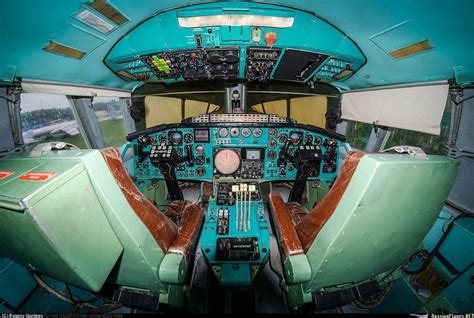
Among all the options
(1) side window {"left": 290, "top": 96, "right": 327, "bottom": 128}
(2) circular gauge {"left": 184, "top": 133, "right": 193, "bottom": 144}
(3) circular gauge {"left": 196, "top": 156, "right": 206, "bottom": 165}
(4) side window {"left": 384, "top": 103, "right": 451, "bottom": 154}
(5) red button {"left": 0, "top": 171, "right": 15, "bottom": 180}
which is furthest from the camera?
(1) side window {"left": 290, "top": 96, "right": 327, "bottom": 128}

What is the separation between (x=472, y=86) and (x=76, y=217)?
150 inches

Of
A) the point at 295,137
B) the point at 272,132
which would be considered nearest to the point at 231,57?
the point at 272,132

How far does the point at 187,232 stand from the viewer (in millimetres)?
1806

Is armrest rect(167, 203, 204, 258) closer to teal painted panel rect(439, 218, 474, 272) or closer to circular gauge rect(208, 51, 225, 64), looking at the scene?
circular gauge rect(208, 51, 225, 64)

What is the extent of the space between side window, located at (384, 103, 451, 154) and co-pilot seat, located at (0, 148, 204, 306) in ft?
11.4

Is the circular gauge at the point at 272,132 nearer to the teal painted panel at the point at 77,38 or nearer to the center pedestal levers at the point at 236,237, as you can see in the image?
the center pedestal levers at the point at 236,237

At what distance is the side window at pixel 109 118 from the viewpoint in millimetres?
3960

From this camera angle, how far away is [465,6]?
56.9 inches

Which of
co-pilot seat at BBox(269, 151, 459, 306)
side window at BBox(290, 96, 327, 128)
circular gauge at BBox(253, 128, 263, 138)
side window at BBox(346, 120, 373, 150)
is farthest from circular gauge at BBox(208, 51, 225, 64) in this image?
side window at BBox(346, 120, 373, 150)

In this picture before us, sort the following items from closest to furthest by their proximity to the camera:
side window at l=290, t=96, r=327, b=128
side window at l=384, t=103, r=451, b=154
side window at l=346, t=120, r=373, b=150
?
side window at l=384, t=103, r=451, b=154, side window at l=346, t=120, r=373, b=150, side window at l=290, t=96, r=327, b=128

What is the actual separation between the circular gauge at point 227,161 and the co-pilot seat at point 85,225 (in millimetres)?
2159

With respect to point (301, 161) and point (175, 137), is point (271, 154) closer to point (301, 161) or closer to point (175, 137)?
point (301, 161)

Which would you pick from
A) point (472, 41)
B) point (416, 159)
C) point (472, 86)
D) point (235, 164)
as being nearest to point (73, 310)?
point (235, 164)

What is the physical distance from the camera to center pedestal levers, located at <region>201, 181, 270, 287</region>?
5.57 ft
